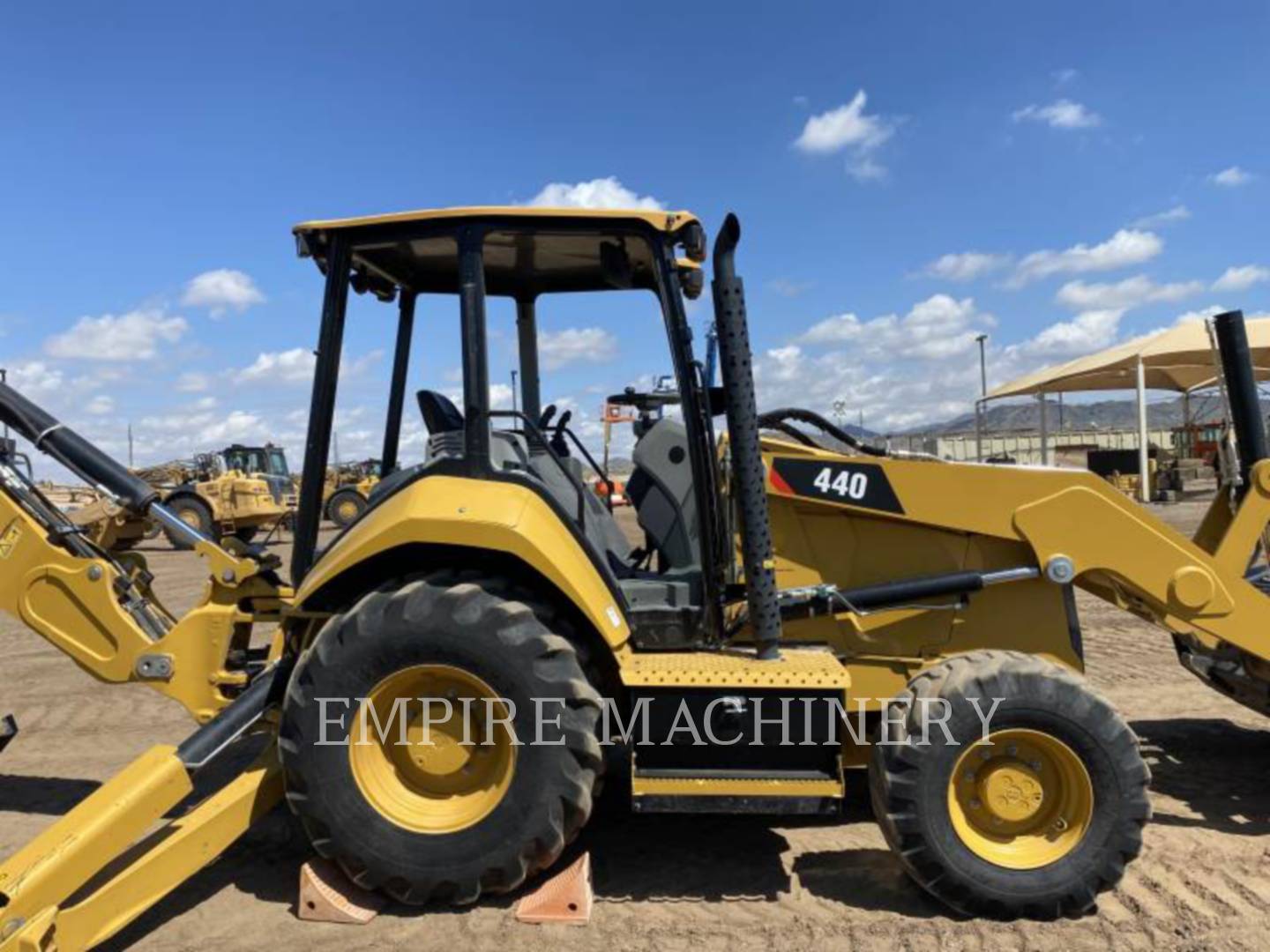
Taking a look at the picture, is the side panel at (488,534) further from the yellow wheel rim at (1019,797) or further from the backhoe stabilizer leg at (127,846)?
the yellow wheel rim at (1019,797)

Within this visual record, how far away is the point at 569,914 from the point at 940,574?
6.86 feet

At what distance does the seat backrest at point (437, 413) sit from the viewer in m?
4.01

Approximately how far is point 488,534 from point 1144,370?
91.9 ft

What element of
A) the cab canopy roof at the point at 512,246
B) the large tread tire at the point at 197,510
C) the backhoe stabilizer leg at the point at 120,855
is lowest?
the backhoe stabilizer leg at the point at 120,855

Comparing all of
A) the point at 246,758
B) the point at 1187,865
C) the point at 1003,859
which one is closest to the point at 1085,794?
the point at 1003,859

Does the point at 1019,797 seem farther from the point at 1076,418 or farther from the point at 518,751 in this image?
the point at 1076,418

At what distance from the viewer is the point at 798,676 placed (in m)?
3.45

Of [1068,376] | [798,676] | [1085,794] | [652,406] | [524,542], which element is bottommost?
[1085,794]

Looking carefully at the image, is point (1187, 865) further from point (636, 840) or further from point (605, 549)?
point (605, 549)

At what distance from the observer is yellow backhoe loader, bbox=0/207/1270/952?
338cm

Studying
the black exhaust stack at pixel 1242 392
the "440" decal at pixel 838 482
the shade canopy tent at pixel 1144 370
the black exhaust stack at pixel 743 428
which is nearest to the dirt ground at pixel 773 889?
the black exhaust stack at pixel 743 428

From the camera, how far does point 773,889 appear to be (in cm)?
367

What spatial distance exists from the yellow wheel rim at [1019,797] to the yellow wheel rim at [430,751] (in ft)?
5.81

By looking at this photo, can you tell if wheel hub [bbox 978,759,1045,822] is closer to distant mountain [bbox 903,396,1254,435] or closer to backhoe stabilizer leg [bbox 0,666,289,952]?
backhoe stabilizer leg [bbox 0,666,289,952]
